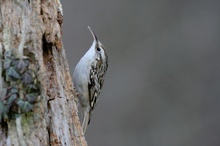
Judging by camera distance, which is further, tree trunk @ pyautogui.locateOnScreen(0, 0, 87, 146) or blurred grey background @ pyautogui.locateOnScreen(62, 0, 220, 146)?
blurred grey background @ pyautogui.locateOnScreen(62, 0, 220, 146)

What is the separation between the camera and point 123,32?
6094 millimetres

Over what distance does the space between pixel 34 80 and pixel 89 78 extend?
159 cm

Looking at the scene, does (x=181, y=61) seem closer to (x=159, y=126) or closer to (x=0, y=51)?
(x=159, y=126)

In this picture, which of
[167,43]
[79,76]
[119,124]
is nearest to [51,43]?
[79,76]

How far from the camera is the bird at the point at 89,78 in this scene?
143 inches

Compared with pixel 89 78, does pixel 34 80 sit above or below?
below

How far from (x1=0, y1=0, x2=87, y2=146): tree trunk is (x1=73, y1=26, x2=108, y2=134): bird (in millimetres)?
1120

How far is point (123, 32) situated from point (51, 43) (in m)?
3.71

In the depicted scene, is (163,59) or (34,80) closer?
(34,80)

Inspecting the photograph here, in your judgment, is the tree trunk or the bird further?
the bird

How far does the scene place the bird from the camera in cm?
362

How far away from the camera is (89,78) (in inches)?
145

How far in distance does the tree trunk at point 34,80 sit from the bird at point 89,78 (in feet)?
3.67

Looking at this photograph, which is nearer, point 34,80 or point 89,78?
point 34,80
